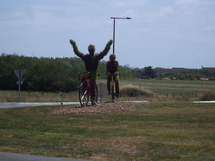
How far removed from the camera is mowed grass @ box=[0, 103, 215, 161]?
8.57 m

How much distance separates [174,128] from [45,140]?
4.18 meters

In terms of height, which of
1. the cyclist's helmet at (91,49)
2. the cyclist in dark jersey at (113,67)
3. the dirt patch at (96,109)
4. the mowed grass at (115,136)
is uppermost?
the cyclist's helmet at (91,49)

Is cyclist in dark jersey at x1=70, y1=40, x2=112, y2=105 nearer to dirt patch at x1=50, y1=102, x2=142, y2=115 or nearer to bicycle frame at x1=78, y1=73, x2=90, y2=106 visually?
bicycle frame at x1=78, y1=73, x2=90, y2=106

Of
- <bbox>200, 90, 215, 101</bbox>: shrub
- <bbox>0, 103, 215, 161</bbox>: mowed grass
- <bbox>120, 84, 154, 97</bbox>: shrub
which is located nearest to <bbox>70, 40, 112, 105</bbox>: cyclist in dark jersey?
<bbox>0, 103, 215, 161</bbox>: mowed grass

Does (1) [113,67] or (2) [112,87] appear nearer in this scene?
(1) [113,67]

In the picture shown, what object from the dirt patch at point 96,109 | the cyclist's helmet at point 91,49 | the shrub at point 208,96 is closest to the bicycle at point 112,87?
the dirt patch at point 96,109

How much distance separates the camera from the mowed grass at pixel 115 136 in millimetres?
8570

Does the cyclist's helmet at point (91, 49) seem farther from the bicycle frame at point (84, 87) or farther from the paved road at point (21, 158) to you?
the paved road at point (21, 158)

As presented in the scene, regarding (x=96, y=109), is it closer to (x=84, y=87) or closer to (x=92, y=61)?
(x=84, y=87)

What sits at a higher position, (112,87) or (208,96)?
(112,87)

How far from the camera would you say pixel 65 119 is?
14469 millimetres

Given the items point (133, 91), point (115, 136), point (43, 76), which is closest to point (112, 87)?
point (115, 136)

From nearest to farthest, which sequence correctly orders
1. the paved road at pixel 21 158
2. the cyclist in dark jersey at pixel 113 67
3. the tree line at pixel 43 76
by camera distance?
the paved road at pixel 21 158, the cyclist in dark jersey at pixel 113 67, the tree line at pixel 43 76

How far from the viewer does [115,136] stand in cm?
1064
